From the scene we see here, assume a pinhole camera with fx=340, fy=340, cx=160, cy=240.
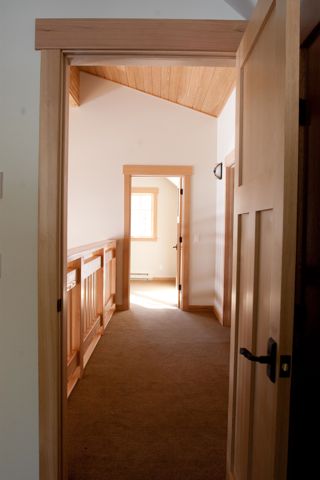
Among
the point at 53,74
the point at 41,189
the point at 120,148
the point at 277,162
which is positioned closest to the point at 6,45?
the point at 53,74

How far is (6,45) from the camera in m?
1.54

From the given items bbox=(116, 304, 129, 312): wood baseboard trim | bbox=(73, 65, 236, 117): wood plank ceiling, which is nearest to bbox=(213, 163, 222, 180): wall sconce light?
bbox=(73, 65, 236, 117): wood plank ceiling

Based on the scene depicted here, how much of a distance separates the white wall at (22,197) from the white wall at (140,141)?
358 cm

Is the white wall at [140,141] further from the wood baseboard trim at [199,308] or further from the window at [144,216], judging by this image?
the window at [144,216]

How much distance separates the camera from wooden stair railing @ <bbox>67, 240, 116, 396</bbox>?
107 inches

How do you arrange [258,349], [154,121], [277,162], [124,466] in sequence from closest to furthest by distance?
[277,162], [258,349], [124,466], [154,121]

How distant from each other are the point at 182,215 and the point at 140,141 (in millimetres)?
1281

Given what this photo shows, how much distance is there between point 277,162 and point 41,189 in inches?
40.6

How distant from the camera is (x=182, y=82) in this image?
4.34m

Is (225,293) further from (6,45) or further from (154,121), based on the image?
(6,45)

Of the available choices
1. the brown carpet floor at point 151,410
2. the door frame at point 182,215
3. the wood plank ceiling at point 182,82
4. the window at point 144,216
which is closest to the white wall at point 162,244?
the window at point 144,216

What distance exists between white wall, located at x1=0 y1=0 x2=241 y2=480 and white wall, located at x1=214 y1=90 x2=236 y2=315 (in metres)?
2.80

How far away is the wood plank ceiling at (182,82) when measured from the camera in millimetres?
3873

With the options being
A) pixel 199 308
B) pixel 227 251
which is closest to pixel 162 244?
pixel 199 308
